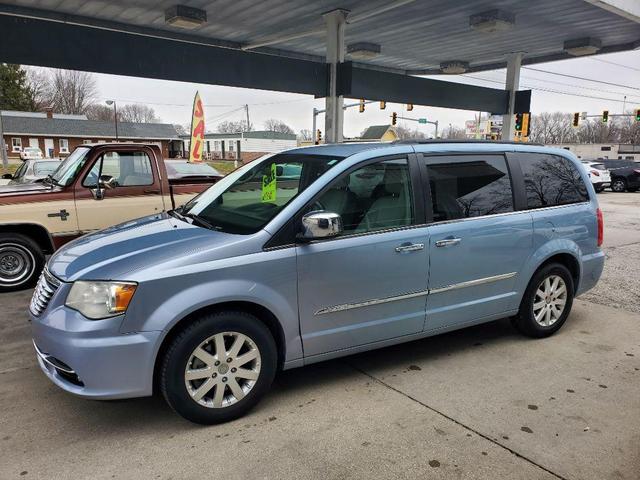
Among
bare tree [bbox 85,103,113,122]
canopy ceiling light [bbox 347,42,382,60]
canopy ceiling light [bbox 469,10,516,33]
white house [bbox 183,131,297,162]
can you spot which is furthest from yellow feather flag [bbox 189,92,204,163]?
bare tree [bbox 85,103,113,122]

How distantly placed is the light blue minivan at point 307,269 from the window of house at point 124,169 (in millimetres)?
3020

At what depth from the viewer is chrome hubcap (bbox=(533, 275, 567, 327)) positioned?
4.73 m

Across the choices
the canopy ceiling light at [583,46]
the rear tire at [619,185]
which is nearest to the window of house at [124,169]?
the canopy ceiling light at [583,46]

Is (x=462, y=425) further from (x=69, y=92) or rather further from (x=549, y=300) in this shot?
(x=69, y=92)

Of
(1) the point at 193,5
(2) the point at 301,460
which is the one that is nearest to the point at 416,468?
(2) the point at 301,460

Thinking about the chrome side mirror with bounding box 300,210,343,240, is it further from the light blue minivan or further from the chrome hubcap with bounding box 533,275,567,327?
the chrome hubcap with bounding box 533,275,567,327

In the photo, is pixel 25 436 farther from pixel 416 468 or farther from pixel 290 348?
pixel 416 468

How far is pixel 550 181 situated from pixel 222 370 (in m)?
3.56

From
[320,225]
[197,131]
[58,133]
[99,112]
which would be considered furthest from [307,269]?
[99,112]

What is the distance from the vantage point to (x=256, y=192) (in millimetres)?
4031

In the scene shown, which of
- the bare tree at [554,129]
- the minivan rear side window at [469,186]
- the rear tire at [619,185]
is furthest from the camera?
the bare tree at [554,129]

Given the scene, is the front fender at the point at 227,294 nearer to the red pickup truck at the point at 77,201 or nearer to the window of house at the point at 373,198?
the window of house at the point at 373,198

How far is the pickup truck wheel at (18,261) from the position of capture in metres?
6.31

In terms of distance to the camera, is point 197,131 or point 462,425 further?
point 197,131
